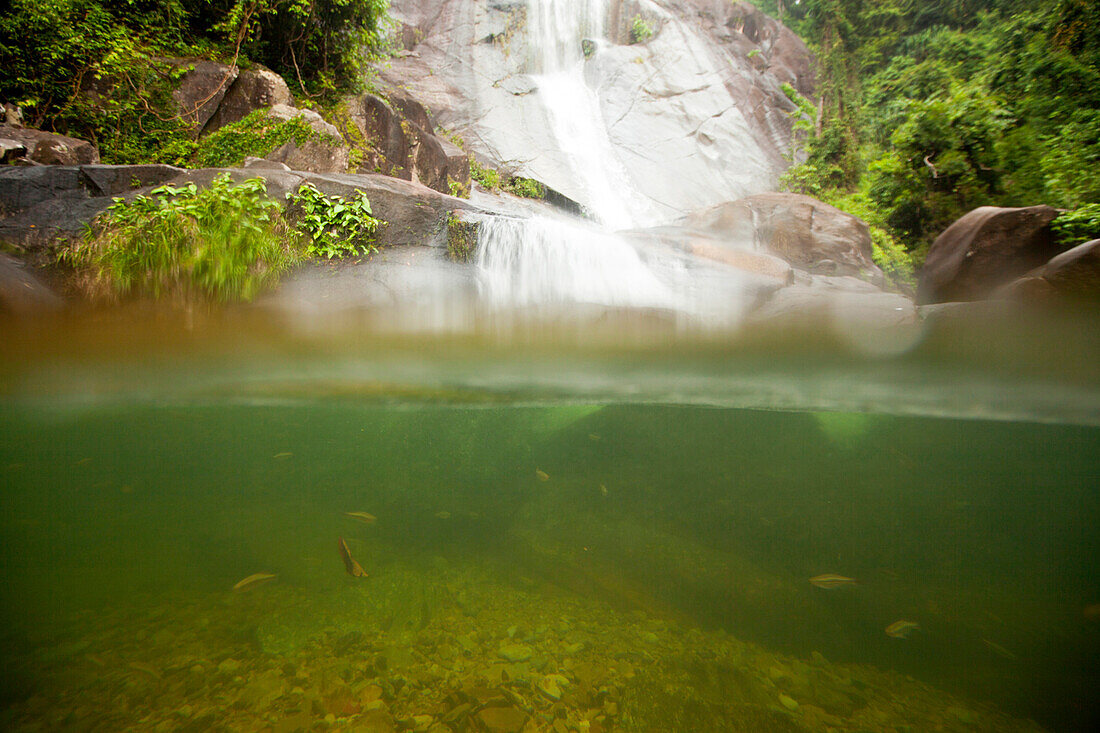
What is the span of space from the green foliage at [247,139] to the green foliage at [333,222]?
3.37m

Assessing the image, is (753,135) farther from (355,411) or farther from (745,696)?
(745,696)

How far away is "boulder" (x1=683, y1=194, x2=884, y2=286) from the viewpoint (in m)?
8.80

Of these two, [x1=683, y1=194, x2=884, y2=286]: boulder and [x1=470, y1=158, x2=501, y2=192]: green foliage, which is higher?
[x1=470, y1=158, x2=501, y2=192]: green foliage

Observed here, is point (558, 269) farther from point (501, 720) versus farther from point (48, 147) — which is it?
point (48, 147)

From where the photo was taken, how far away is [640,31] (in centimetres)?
2261

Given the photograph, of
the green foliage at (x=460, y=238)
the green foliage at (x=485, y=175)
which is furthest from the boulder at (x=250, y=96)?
the green foliage at (x=485, y=175)

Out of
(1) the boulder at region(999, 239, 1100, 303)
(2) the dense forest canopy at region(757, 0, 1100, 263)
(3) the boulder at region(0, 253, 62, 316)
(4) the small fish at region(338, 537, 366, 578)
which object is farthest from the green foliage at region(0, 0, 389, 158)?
(2) the dense forest canopy at region(757, 0, 1100, 263)

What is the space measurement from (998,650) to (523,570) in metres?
3.92

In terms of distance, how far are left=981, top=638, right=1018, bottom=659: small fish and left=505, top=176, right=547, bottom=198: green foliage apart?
16.3 metres

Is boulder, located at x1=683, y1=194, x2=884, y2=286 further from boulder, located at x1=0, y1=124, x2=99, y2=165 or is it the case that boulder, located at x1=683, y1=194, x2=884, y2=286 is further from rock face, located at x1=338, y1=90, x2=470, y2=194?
boulder, located at x1=0, y1=124, x2=99, y2=165

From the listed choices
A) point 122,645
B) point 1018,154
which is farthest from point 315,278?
point 1018,154

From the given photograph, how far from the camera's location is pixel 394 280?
201 inches

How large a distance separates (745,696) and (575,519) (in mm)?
3326

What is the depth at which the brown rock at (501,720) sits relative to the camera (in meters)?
2.20
